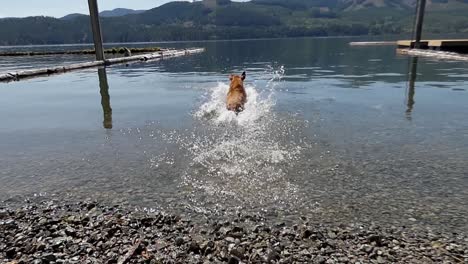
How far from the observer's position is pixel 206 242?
5781mm

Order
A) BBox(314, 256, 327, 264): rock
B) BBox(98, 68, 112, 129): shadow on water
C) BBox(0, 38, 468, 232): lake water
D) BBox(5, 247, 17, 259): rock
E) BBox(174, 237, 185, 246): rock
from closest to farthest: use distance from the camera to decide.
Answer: BBox(314, 256, 327, 264): rock
BBox(5, 247, 17, 259): rock
BBox(174, 237, 185, 246): rock
BBox(0, 38, 468, 232): lake water
BBox(98, 68, 112, 129): shadow on water

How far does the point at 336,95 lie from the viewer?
20.3 metres

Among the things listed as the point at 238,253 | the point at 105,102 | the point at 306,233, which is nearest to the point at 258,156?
the point at 306,233

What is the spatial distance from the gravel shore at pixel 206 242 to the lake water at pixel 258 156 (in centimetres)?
48

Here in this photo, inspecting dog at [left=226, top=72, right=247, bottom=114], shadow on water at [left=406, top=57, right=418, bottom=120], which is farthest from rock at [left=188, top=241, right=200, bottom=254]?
shadow on water at [left=406, top=57, right=418, bottom=120]

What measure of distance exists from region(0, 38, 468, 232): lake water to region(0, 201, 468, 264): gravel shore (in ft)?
1.57

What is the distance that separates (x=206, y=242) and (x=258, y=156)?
425 centimetres

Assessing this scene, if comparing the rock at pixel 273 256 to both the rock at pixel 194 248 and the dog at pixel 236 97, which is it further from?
the dog at pixel 236 97

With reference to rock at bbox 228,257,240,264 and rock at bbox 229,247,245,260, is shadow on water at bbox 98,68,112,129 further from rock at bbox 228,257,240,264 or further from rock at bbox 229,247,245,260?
rock at bbox 228,257,240,264

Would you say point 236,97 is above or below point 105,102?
above

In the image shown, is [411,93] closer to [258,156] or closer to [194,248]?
[258,156]

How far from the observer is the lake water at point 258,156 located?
711 cm

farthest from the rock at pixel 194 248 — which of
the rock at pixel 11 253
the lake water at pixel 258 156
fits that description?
the rock at pixel 11 253

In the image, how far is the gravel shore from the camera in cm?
536
